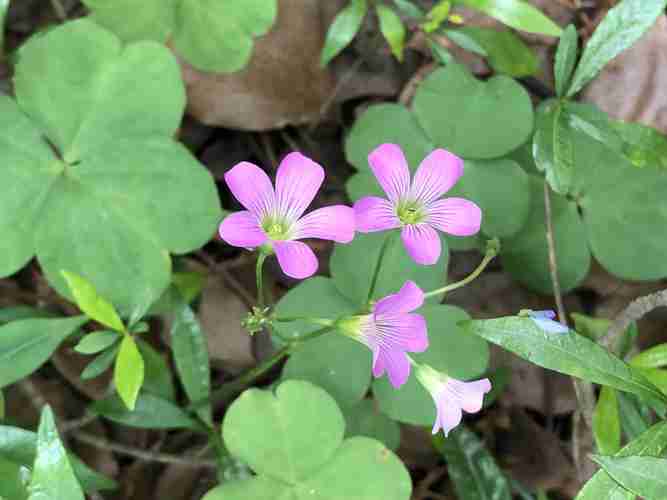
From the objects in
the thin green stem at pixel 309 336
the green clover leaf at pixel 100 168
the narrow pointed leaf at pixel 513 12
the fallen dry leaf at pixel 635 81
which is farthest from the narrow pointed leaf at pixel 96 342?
the fallen dry leaf at pixel 635 81

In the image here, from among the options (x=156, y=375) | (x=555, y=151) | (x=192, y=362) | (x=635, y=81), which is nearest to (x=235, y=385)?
(x=192, y=362)

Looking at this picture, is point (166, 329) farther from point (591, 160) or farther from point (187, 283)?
point (591, 160)

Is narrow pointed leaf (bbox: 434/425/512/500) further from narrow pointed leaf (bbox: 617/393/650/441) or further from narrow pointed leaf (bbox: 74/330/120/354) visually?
narrow pointed leaf (bbox: 74/330/120/354)

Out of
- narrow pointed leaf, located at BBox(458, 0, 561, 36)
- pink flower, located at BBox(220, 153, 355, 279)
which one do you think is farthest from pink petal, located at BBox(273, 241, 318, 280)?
narrow pointed leaf, located at BBox(458, 0, 561, 36)

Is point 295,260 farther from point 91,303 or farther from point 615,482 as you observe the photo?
point 615,482

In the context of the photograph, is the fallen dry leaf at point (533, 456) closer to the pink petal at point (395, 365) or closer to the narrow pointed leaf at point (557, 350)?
the narrow pointed leaf at point (557, 350)
